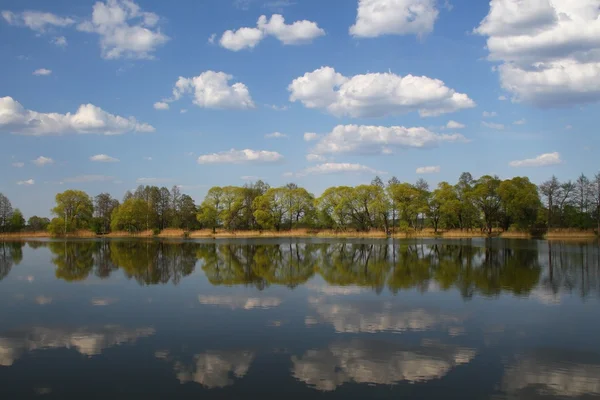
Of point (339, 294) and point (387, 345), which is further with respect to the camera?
point (339, 294)

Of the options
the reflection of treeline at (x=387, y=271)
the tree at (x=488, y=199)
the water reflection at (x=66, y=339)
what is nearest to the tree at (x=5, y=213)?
the reflection of treeline at (x=387, y=271)

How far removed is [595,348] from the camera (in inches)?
403

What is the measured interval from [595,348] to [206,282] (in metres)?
14.4

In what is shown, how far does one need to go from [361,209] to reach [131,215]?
123 feet

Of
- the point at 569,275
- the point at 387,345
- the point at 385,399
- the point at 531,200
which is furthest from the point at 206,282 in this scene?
the point at 531,200

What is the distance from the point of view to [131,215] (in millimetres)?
78438

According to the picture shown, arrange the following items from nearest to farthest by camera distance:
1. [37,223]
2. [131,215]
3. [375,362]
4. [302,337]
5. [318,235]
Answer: [375,362] < [302,337] < [318,235] < [131,215] < [37,223]

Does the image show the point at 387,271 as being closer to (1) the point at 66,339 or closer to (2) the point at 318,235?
(1) the point at 66,339

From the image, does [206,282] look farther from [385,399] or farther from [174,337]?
[385,399]

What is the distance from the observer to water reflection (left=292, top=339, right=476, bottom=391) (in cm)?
824

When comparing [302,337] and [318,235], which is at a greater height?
[302,337]

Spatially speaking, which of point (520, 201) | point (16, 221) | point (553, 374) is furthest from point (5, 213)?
point (553, 374)

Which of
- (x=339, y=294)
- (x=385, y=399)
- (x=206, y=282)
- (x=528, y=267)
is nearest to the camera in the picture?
(x=385, y=399)

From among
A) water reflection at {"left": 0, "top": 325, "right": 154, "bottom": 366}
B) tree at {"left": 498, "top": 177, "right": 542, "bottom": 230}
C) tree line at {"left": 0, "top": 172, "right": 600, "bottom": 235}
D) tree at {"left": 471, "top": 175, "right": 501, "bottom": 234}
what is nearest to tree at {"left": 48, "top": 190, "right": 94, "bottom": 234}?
tree line at {"left": 0, "top": 172, "right": 600, "bottom": 235}
